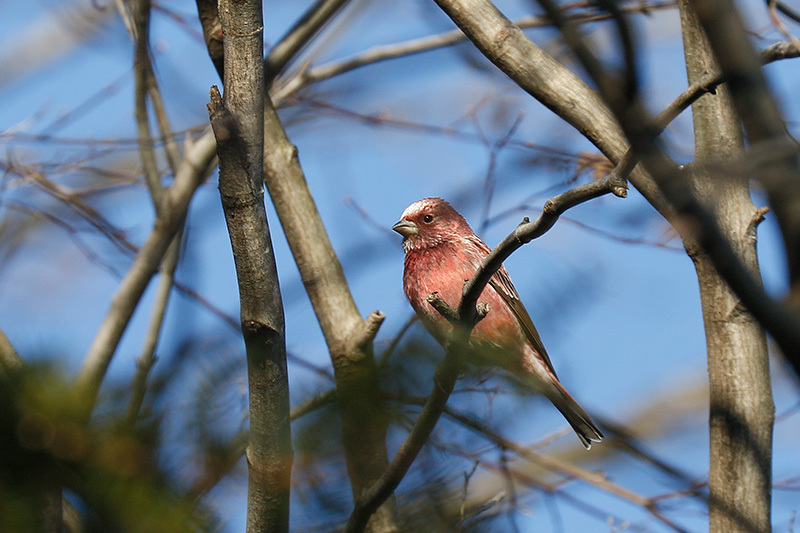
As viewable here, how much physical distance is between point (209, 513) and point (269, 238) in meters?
1.31

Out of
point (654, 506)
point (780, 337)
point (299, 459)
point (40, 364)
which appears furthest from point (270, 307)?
point (654, 506)

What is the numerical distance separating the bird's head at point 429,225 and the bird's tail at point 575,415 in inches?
54.0

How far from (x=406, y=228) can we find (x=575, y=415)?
1.89 metres

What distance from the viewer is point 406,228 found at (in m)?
5.74

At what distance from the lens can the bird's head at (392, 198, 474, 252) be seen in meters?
5.64

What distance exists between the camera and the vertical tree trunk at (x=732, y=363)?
3398mm

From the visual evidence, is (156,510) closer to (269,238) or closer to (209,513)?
(209,513)

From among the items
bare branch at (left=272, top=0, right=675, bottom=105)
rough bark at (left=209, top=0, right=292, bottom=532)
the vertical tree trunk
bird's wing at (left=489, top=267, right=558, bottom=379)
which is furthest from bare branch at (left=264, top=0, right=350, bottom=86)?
rough bark at (left=209, top=0, right=292, bottom=532)

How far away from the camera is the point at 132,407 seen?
1.30m

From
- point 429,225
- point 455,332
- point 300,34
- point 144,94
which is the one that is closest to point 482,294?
point 429,225

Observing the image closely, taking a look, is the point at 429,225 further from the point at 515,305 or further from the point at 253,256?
the point at 253,256

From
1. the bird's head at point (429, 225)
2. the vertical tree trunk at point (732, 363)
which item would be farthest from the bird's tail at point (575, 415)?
the vertical tree trunk at point (732, 363)

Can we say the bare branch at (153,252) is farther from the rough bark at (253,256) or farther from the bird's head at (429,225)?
the rough bark at (253,256)

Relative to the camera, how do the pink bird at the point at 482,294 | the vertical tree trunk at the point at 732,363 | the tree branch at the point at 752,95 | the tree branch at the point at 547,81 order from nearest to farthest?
the tree branch at the point at 752,95
the vertical tree trunk at the point at 732,363
the tree branch at the point at 547,81
the pink bird at the point at 482,294
